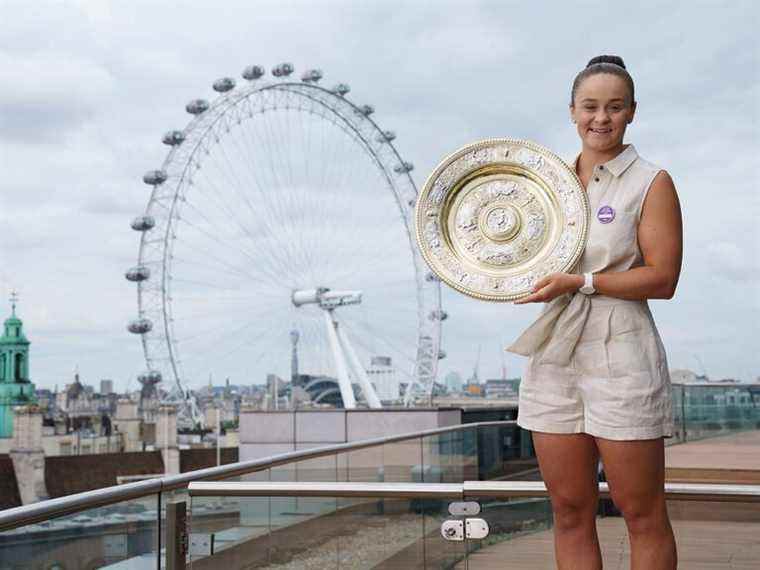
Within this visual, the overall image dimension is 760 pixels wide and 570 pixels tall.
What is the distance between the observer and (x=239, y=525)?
3168 millimetres

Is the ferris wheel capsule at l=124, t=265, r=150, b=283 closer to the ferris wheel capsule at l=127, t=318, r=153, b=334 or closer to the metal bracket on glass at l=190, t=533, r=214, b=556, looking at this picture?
the ferris wheel capsule at l=127, t=318, r=153, b=334

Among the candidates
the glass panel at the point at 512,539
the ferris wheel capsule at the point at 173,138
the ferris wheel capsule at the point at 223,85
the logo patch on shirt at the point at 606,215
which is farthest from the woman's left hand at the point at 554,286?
the ferris wheel capsule at the point at 223,85

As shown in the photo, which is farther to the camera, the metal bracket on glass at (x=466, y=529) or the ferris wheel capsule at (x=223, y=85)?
the ferris wheel capsule at (x=223, y=85)

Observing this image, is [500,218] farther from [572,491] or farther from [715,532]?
[715,532]

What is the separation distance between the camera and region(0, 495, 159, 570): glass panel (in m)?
2.68

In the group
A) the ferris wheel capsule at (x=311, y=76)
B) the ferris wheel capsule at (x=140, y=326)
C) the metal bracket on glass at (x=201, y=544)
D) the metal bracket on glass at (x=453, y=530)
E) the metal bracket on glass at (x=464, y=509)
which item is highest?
the ferris wheel capsule at (x=311, y=76)

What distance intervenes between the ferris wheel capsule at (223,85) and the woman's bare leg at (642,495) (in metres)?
23.1

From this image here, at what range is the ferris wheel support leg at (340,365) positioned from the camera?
23.6 metres

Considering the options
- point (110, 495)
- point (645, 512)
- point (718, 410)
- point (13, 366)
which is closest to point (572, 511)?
point (645, 512)

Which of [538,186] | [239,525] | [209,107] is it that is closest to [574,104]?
[538,186]

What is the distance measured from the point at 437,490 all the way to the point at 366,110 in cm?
2474

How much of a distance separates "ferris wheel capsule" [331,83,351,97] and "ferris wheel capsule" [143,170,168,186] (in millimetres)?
5078

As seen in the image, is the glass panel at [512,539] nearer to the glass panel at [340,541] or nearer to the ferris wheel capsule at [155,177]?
the glass panel at [340,541]

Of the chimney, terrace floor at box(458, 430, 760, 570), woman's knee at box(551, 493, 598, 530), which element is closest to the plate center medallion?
woman's knee at box(551, 493, 598, 530)
